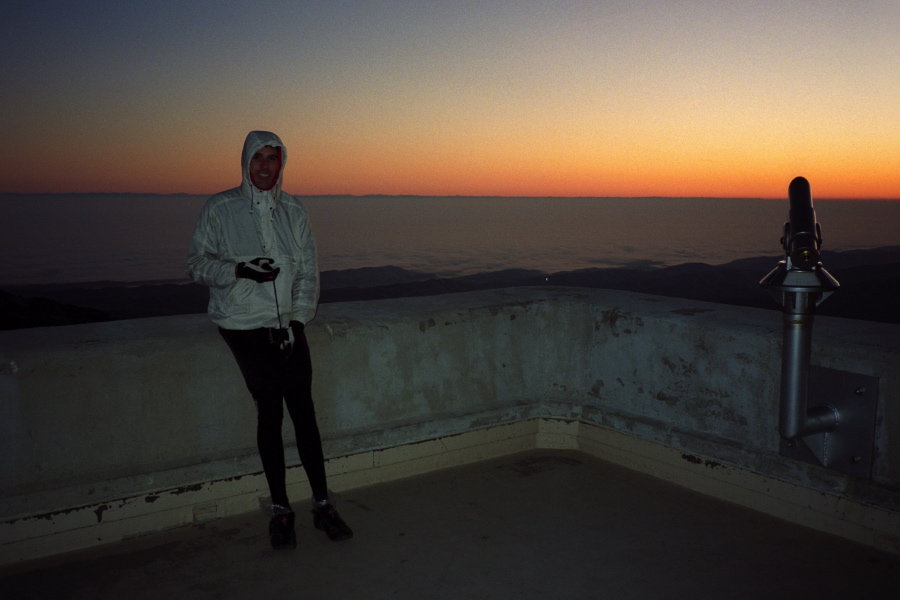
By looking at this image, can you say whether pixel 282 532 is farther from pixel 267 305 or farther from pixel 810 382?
pixel 810 382

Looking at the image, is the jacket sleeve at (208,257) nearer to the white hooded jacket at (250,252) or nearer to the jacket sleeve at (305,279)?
the white hooded jacket at (250,252)

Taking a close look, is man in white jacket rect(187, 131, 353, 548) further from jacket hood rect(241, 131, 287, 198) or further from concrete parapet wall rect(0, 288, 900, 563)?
concrete parapet wall rect(0, 288, 900, 563)

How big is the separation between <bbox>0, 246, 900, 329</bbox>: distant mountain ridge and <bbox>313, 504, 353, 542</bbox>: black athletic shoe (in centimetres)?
1098

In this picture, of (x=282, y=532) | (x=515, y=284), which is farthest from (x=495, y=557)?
(x=515, y=284)

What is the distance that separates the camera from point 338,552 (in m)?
2.92

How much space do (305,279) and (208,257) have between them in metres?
0.40

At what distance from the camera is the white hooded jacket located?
116 inches

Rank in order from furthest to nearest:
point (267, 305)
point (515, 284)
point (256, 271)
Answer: point (515, 284) → point (267, 305) → point (256, 271)

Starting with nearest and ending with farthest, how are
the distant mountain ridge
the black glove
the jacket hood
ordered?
the black glove < the jacket hood < the distant mountain ridge

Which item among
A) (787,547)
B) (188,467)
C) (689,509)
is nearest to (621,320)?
(689,509)

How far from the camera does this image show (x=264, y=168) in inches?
118

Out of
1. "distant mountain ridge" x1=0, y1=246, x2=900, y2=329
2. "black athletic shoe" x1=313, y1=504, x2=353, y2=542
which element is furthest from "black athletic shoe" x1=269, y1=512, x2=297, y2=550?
"distant mountain ridge" x1=0, y1=246, x2=900, y2=329

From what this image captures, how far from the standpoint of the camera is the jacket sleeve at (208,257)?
291cm

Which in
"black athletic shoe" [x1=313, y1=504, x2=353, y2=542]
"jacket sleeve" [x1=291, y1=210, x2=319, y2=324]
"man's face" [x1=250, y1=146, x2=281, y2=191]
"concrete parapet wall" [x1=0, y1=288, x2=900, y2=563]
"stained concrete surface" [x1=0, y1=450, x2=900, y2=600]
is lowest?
"stained concrete surface" [x1=0, y1=450, x2=900, y2=600]
